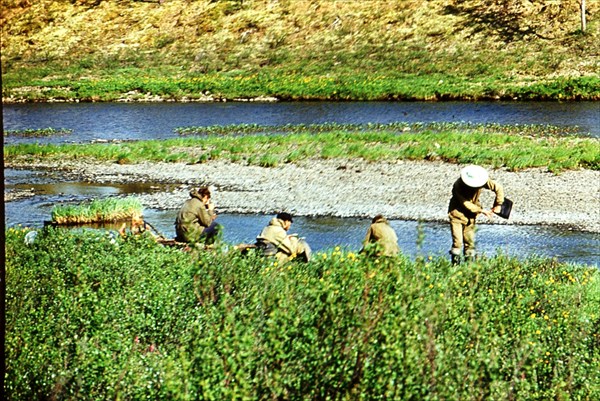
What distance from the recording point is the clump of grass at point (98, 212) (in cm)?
2661

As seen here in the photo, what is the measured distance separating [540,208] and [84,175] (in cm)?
1655

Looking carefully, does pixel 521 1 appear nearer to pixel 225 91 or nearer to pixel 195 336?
pixel 225 91

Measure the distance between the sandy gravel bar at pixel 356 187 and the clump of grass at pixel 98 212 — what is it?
2.62 m

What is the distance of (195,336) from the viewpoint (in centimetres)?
1071

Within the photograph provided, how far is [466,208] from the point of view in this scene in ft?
64.7

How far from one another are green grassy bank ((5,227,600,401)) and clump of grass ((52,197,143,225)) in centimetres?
1093

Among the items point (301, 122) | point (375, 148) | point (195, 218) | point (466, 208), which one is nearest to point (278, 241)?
point (195, 218)

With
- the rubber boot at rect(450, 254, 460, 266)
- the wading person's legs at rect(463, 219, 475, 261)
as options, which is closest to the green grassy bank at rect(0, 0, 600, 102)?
the wading person's legs at rect(463, 219, 475, 261)

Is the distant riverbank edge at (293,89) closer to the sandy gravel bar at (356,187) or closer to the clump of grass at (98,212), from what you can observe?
the sandy gravel bar at (356,187)

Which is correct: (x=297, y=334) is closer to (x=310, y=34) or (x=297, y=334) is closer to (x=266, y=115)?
(x=266, y=115)

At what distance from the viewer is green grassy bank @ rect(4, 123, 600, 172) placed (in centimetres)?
3612

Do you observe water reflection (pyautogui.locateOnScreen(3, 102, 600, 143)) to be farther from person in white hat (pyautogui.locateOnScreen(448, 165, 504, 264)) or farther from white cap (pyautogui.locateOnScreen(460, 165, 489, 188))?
white cap (pyautogui.locateOnScreen(460, 165, 489, 188))

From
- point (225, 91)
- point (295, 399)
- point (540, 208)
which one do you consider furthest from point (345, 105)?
point (295, 399)

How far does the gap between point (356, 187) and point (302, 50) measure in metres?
53.8
